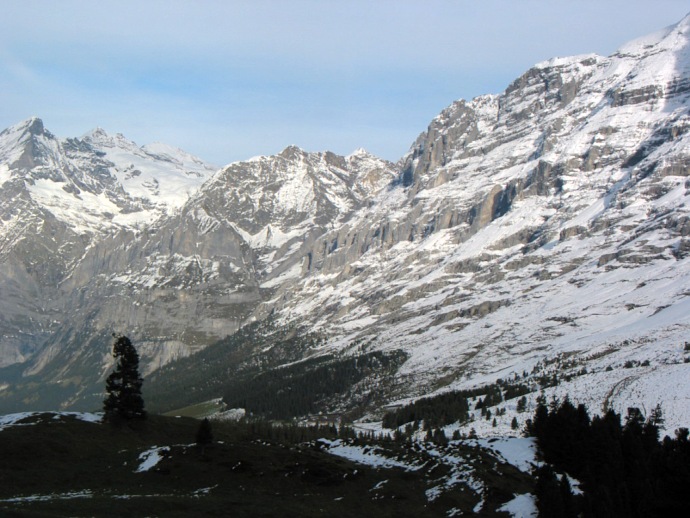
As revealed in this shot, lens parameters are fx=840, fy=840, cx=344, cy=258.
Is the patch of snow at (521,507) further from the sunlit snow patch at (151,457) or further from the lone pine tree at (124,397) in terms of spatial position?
the lone pine tree at (124,397)

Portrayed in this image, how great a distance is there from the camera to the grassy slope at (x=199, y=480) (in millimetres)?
87250

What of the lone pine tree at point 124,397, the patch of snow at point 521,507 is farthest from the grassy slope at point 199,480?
the lone pine tree at point 124,397

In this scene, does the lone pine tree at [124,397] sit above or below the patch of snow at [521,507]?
above

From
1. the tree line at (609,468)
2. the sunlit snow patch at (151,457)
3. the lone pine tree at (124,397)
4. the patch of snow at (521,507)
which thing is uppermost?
Answer: the lone pine tree at (124,397)

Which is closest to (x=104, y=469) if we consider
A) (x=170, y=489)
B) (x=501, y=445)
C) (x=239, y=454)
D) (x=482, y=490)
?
(x=170, y=489)

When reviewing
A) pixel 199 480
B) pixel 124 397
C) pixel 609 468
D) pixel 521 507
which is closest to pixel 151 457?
pixel 199 480

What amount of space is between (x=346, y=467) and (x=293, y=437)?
57846 millimetres

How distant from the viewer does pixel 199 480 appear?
10294 cm

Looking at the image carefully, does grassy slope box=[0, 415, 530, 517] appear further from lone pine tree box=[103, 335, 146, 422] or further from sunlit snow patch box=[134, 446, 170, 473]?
lone pine tree box=[103, 335, 146, 422]

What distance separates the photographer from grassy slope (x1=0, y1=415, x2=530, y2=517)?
286 ft

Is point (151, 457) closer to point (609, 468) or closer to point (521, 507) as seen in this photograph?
point (521, 507)

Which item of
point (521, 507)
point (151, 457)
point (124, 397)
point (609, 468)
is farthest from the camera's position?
point (124, 397)

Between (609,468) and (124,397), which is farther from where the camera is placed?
(124,397)

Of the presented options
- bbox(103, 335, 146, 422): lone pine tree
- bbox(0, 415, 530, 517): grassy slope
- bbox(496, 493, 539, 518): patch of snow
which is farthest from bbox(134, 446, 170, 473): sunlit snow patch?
bbox(496, 493, 539, 518): patch of snow
